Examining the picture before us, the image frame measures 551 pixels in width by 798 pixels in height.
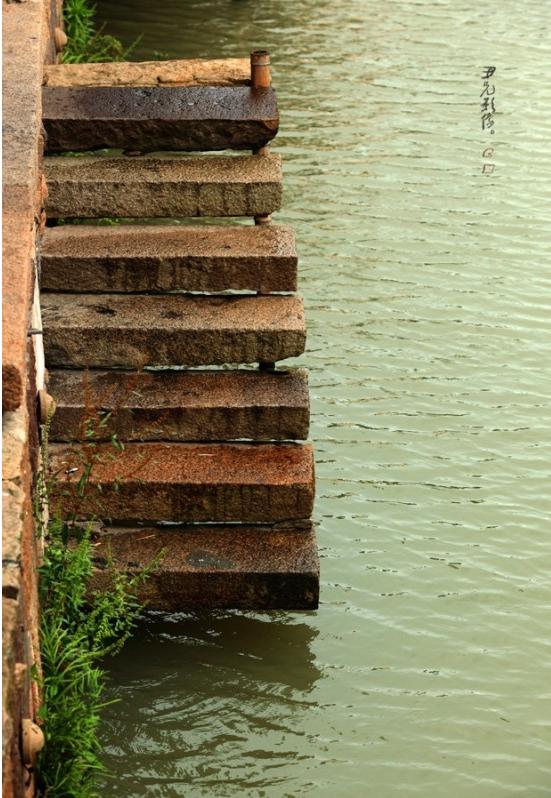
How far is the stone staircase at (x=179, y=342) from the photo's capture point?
5852 millimetres

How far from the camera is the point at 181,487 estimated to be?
19.2ft

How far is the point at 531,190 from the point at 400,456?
156 inches

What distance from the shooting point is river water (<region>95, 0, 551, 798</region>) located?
17.4ft

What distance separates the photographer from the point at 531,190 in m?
10.5

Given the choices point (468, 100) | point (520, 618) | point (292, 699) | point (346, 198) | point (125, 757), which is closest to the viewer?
point (125, 757)

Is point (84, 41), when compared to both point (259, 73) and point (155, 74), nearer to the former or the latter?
point (155, 74)

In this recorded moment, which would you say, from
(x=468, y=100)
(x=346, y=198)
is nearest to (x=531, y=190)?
(x=346, y=198)

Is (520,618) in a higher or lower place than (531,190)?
lower

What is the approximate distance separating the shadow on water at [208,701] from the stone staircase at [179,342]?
7.3 inches

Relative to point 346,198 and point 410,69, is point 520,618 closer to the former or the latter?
point 346,198

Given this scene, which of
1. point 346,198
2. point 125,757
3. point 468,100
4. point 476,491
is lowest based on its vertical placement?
point 125,757

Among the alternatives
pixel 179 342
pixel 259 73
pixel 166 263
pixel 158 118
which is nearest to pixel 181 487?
pixel 179 342

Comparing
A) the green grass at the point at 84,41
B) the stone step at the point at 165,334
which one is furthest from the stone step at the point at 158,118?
the green grass at the point at 84,41

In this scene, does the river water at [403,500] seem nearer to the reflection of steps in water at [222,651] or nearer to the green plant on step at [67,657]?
the reflection of steps in water at [222,651]
